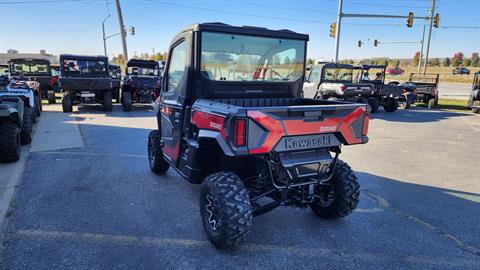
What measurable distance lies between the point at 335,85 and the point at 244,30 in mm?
10052

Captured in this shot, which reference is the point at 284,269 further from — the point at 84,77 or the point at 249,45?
the point at 84,77

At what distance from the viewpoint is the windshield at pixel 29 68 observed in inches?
629

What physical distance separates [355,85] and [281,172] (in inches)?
448

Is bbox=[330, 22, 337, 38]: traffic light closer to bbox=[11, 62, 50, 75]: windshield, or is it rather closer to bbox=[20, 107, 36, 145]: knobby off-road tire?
bbox=[11, 62, 50, 75]: windshield

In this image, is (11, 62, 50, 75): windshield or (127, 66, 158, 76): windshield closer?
(127, 66, 158, 76): windshield

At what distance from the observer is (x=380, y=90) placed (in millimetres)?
15375

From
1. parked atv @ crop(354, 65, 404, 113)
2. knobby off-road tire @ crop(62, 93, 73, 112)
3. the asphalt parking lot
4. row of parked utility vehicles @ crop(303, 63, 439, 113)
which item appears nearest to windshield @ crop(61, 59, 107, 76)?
knobby off-road tire @ crop(62, 93, 73, 112)

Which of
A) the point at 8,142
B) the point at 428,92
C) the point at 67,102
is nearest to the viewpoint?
the point at 8,142

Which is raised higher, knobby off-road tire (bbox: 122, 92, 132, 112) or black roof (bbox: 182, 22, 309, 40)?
black roof (bbox: 182, 22, 309, 40)

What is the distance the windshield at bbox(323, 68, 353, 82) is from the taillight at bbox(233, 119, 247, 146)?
11.7 meters

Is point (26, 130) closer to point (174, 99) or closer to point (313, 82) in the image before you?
point (174, 99)

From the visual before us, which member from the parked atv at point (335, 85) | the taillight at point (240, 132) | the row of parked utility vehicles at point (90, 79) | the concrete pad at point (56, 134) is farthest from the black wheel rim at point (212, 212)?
the row of parked utility vehicles at point (90, 79)

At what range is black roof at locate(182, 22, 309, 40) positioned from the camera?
3758 mm

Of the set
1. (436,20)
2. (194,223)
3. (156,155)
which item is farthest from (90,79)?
(436,20)
